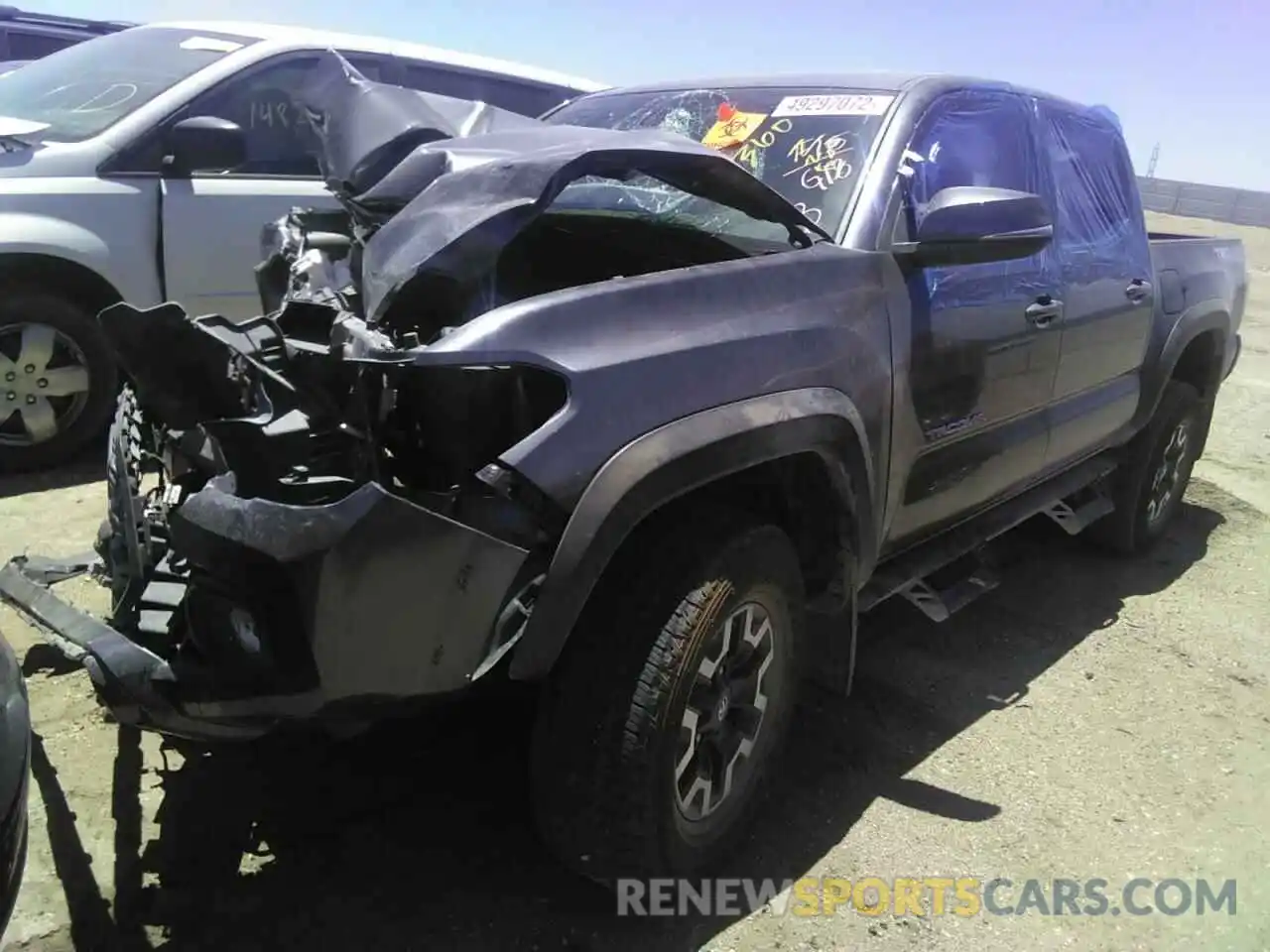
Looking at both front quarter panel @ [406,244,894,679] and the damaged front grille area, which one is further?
front quarter panel @ [406,244,894,679]

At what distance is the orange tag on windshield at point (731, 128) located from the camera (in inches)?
138

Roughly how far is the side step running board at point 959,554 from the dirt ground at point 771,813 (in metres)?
0.38

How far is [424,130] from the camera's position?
3.17 meters

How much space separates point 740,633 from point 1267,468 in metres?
6.11

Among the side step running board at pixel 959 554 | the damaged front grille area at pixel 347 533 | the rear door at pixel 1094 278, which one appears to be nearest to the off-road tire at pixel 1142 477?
the rear door at pixel 1094 278

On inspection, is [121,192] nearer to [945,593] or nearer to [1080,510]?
[945,593]

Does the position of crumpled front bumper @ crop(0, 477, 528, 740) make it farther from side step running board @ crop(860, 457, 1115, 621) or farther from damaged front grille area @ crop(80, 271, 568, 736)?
side step running board @ crop(860, 457, 1115, 621)

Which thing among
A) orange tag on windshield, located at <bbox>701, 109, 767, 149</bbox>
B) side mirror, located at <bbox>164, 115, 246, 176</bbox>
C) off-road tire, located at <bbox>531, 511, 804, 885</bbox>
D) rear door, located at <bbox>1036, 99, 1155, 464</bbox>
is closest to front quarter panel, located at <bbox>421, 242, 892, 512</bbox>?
off-road tire, located at <bbox>531, 511, 804, 885</bbox>

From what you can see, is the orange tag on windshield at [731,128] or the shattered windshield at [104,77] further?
the shattered windshield at [104,77]

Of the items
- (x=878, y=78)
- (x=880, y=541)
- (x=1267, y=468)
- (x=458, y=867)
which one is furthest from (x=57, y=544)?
(x=1267, y=468)

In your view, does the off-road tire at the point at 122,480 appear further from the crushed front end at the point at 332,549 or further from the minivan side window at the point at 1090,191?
the minivan side window at the point at 1090,191

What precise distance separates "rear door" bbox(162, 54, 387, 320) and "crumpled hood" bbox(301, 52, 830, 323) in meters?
1.72

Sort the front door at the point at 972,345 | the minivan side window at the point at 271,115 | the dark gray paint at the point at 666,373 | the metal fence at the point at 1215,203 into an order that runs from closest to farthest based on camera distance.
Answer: the dark gray paint at the point at 666,373
the front door at the point at 972,345
the minivan side window at the point at 271,115
the metal fence at the point at 1215,203

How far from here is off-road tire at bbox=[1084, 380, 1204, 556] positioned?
4980 mm
